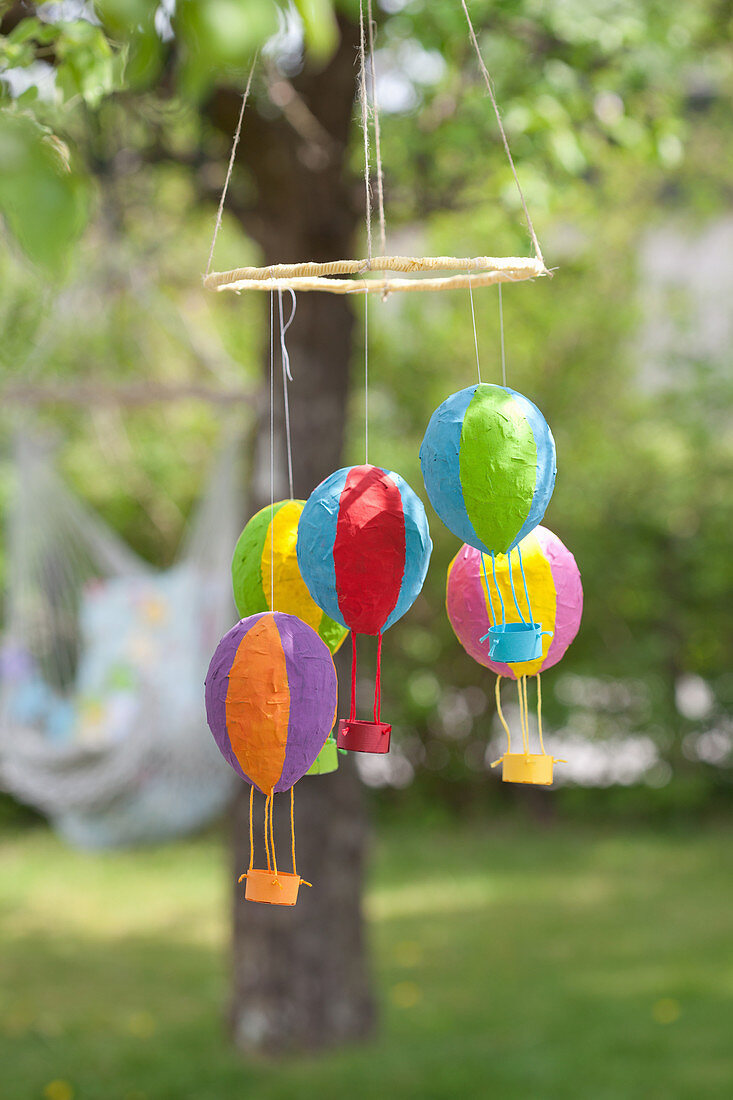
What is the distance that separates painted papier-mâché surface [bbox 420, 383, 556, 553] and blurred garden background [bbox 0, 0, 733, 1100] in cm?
29

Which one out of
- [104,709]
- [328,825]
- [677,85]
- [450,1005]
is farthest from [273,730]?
[104,709]

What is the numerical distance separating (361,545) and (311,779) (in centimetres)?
188

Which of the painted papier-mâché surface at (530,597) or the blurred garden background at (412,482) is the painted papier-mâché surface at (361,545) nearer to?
the painted papier-mâché surface at (530,597)

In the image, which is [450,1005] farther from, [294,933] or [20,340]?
[20,340]

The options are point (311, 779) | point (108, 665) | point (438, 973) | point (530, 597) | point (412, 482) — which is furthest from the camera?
point (412, 482)

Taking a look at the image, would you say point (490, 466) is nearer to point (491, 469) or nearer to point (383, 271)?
point (491, 469)

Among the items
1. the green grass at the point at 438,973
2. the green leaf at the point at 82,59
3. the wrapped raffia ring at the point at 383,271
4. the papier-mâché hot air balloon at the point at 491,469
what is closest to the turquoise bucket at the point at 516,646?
the papier-mâché hot air balloon at the point at 491,469

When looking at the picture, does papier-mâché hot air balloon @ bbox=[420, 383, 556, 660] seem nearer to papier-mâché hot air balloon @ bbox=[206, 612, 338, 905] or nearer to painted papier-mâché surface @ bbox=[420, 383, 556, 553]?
painted papier-mâché surface @ bbox=[420, 383, 556, 553]

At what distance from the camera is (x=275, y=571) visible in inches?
37.2

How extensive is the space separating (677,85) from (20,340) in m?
1.57

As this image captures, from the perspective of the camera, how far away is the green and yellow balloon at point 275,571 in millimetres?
938

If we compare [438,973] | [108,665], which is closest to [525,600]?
[438,973]

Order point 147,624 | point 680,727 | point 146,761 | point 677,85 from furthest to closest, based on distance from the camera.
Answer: point 680,727, point 147,624, point 146,761, point 677,85

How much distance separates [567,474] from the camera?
5.06 metres
